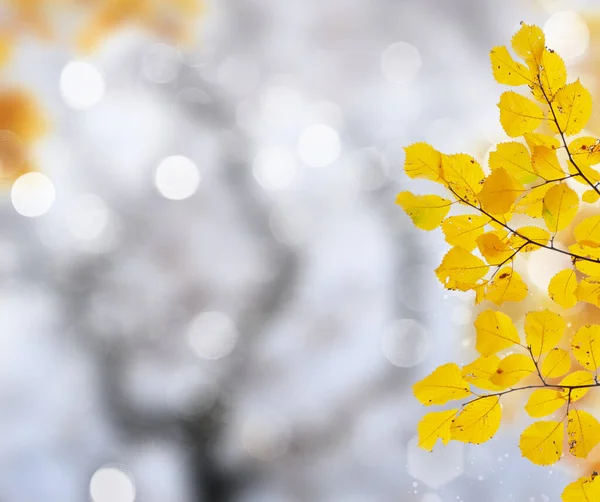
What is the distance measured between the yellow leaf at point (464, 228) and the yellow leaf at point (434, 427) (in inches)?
5.9

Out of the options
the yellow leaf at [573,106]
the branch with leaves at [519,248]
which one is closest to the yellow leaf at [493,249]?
the branch with leaves at [519,248]

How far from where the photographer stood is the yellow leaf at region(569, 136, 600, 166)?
1.37 feet

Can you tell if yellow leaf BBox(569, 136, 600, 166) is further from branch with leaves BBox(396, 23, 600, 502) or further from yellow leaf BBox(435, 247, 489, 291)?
yellow leaf BBox(435, 247, 489, 291)

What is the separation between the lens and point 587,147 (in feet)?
1.38

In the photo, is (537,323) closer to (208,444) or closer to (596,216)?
(596,216)

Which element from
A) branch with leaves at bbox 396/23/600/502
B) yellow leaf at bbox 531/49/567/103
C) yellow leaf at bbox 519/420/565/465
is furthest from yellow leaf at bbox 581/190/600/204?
yellow leaf at bbox 519/420/565/465

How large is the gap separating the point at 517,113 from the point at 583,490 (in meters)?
0.32

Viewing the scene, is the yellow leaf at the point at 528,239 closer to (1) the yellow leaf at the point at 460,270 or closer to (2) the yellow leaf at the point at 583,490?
(1) the yellow leaf at the point at 460,270

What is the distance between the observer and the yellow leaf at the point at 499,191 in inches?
15.5

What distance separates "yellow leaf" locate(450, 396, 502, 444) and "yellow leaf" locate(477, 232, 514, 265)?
0.12m

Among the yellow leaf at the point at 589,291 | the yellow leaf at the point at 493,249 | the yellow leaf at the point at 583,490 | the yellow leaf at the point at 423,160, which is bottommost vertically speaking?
the yellow leaf at the point at 583,490

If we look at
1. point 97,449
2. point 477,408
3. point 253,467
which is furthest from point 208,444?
point 477,408

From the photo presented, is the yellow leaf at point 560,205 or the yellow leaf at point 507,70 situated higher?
the yellow leaf at point 507,70

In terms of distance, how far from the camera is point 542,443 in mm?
416
